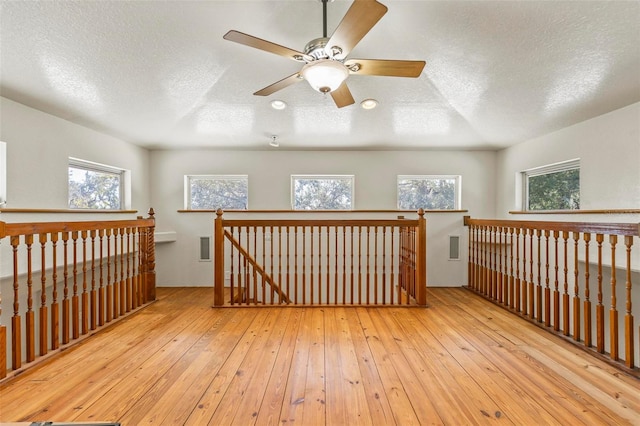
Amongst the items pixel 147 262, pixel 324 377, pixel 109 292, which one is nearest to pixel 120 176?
pixel 147 262

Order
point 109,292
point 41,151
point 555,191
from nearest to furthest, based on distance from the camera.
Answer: point 109,292
point 41,151
point 555,191

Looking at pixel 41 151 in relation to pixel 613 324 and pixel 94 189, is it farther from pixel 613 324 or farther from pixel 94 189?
pixel 613 324

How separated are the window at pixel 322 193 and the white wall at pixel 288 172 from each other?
0.50 ft

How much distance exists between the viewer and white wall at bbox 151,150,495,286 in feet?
14.2

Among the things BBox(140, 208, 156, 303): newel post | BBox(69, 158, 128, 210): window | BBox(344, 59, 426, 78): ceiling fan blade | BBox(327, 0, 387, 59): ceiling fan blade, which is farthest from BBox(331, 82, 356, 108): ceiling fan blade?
BBox(69, 158, 128, 210): window

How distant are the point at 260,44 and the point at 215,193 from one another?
323 cm

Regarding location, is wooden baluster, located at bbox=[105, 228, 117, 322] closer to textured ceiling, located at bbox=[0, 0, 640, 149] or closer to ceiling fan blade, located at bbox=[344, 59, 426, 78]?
textured ceiling, located at bbox=[0, 0, 640, 149]

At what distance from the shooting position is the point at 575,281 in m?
2.21

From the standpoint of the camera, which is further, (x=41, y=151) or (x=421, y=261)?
(x=421, y=261)

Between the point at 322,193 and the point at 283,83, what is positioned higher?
the point at 283,83

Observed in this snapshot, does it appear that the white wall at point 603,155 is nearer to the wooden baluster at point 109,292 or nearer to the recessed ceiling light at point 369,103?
the recessed ceiling light at point 369,103

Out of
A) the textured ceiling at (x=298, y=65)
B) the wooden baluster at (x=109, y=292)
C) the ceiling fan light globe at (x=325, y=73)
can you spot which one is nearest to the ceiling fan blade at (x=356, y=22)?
the ceiling fan light globe at (x=325, y=73)

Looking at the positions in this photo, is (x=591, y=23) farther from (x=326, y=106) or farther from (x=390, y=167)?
(x=390, y=167)

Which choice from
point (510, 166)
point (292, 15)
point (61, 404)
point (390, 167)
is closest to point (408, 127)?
point (390, 167)
